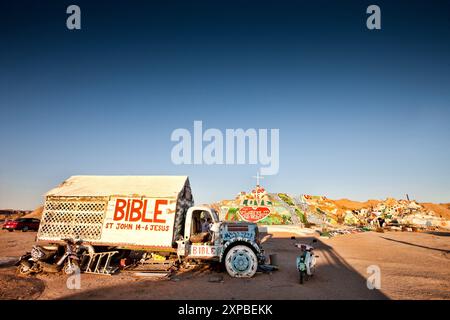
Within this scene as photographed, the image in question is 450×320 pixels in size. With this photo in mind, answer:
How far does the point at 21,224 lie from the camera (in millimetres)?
24906

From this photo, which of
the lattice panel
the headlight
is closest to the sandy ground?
the headlight

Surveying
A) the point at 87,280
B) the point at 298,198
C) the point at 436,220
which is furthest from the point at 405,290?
the point at 436,220

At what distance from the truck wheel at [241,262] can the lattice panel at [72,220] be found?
5820 mm

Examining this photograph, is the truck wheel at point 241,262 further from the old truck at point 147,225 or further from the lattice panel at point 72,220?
the lattice panel at point 72,220

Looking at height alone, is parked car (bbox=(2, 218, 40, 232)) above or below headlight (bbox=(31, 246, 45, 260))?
below

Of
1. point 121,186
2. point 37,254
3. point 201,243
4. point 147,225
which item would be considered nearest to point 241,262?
point 201,243

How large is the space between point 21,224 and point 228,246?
85.8ft

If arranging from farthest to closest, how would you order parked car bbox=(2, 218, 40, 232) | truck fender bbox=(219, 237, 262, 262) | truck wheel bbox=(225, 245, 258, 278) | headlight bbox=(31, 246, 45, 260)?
1. parked car bbox=(2, 218, 40, 232)
2. headlight bbox=(31, 246, 45, 260)
3. truck fender bbox=(219, 237, 262, 262)
4. truck wheel bbox=(225, 245, 258, 278)

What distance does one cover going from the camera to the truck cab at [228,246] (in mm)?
9570

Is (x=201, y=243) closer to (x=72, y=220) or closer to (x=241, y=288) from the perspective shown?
(x=241, y=288)

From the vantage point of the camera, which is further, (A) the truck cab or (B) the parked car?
(B) the parked car

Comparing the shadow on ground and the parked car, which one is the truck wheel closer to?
the shadow on ground

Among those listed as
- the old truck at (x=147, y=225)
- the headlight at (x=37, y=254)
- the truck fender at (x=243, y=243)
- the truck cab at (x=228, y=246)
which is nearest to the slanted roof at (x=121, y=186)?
the old truck at (x=147, y=225)

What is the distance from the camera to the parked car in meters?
24.4
